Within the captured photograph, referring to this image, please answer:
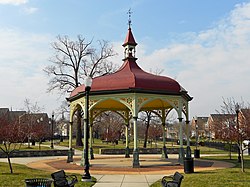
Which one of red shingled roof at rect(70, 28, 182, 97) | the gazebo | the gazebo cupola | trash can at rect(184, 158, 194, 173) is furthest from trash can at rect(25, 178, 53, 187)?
the gazebo cupola

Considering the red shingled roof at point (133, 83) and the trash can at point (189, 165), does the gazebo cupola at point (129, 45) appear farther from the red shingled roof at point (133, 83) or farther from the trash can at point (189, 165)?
the trash can at point (189, 165)

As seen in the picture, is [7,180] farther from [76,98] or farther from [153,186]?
[76,98]

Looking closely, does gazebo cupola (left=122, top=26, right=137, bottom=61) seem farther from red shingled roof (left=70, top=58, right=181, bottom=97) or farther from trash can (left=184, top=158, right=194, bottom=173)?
trash can (left=184, top=158, right=194, bottom=173)

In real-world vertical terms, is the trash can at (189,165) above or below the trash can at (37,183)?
below

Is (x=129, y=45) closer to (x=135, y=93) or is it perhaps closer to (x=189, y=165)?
(x=135, y=93)

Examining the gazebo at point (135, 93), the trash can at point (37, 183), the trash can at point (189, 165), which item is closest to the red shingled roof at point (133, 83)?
the gazebo at point (135, 93)

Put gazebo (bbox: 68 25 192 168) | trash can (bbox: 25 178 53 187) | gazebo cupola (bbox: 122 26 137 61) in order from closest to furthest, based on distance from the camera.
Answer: trash can (bbox: 25 178 53 187) < gazebo (bbox: 68 25 192 168) < gazebo cupola (bbox: 122 26 137 61)

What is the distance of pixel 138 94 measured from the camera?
62.5ft

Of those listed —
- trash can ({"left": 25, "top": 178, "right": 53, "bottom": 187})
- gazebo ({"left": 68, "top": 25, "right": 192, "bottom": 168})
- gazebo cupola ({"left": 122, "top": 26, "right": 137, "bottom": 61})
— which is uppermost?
gazebo cupola ({"left": 122, "top": 26, "right": 137, "bottom": 61})

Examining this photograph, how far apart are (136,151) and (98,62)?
26708 millimetres

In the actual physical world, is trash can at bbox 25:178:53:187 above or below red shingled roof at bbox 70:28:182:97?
below

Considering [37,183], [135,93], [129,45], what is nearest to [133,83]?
[135,93]

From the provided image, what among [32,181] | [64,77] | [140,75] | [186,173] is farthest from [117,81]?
[64,77]

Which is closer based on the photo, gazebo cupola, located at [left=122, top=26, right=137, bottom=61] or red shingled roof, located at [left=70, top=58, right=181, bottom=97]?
red shingled roof, located at [left=70, top=58, right=181, bottom=97]
